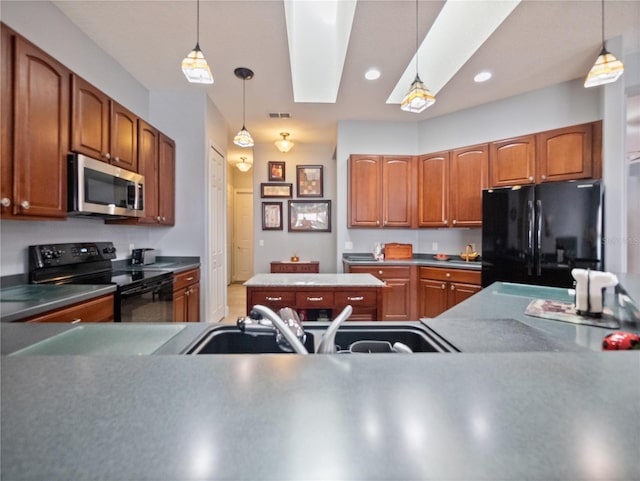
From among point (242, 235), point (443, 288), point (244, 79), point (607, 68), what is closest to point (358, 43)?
point (244, 79)

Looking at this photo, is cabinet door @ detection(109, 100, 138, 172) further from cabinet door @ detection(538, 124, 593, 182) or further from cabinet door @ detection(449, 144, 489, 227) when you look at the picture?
cabinet door @ detection(538, 124, 593, 182)

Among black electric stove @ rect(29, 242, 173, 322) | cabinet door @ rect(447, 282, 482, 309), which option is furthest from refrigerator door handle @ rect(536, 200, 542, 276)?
black electric stove @ rect(29, 242, 173, 322)

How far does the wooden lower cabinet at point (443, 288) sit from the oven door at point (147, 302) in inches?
113

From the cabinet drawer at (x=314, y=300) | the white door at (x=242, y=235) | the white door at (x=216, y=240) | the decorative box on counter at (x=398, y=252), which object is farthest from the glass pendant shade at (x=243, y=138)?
the white door at (x=242, y=235)

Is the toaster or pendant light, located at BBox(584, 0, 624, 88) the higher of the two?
pendant light, located at BBox(584, 0, 624, 88)

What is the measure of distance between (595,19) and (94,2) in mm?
3830

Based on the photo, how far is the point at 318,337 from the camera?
41.2 inches

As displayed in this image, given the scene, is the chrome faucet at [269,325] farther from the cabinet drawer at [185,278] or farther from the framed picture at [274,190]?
the framed picture at [274,190]

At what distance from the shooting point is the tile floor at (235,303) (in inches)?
168

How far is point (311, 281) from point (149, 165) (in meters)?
2.12

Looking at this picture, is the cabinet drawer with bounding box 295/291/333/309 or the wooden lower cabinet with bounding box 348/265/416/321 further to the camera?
the wooden lower cabinet with bounding box 348/265/416/321

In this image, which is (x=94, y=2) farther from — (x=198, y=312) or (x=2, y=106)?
(x=198, y=312)

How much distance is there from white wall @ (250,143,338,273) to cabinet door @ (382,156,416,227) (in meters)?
1.26

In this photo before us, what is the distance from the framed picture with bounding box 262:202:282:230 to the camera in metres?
5.00
